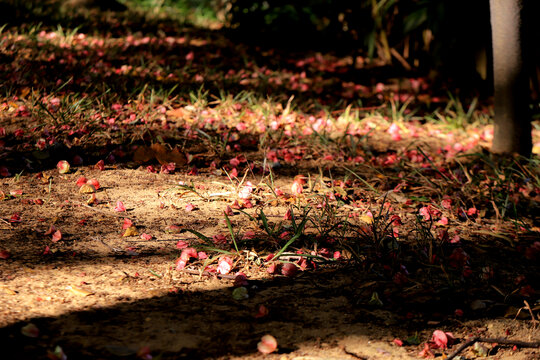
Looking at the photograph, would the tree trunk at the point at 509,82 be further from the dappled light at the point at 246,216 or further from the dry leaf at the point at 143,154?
the dry leaf at the point at 143,154

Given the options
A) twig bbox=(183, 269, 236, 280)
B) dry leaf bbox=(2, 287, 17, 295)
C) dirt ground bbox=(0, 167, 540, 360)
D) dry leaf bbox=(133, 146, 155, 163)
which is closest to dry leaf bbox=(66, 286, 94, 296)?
dirt ground bbox=(0, 167, 540, 360)

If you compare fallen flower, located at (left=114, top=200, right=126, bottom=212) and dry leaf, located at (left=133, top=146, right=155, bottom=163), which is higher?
dry leaf, located at (left=133, top=146, right=155, bottom=163)

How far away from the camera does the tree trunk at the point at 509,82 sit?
125 inches

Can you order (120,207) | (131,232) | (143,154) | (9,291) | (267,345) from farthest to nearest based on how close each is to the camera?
(143,154), (120,207), (131,232), (9,291), (267,345)

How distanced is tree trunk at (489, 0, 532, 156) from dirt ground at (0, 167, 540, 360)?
6.02ft

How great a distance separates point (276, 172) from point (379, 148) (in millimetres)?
977

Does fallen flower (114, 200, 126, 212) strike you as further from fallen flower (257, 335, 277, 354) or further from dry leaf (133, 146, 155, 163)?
fallen flower (257, 335, 277, 354)

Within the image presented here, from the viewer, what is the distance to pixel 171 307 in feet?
5.65

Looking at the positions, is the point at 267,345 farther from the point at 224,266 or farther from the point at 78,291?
the point at 78,291

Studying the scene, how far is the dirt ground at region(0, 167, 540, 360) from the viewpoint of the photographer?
5.02ft

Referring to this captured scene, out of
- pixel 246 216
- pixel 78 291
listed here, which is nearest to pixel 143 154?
pixel 246 216

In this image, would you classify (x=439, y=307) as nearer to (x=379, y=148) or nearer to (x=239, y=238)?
(x=239, y=238)

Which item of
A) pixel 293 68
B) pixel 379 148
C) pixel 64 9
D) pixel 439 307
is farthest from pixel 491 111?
pixel 64 9

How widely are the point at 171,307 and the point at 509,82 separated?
265 centimetres
